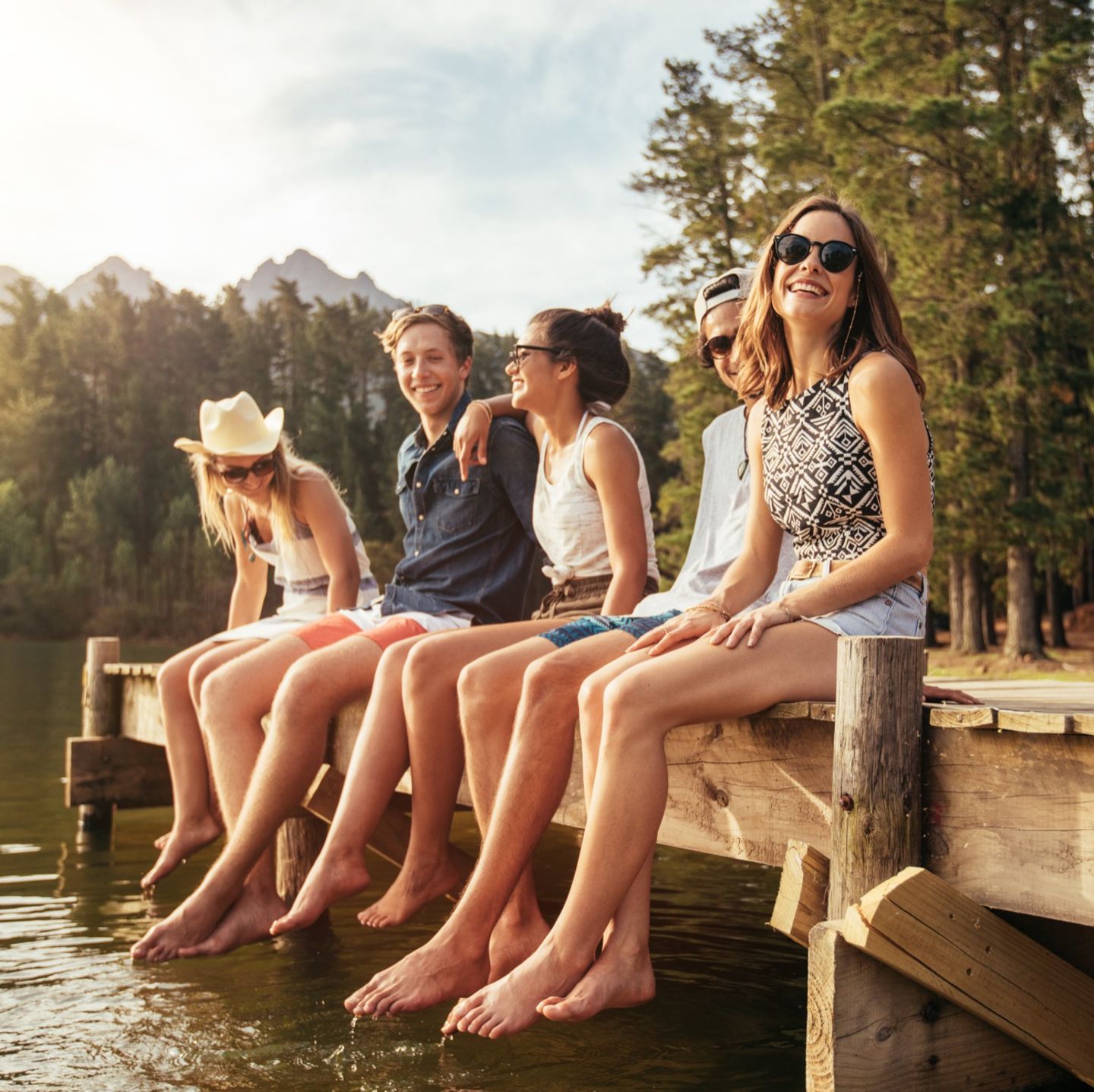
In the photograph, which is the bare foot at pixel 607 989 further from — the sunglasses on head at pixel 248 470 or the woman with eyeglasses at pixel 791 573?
the sunglasses on head at pixel 248 470

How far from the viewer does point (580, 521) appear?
426cm

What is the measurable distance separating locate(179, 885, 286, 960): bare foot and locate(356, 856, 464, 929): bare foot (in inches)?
17.3

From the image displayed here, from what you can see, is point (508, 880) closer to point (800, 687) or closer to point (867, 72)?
point (800, 687)

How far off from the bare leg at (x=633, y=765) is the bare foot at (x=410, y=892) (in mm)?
941

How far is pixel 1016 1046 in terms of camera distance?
9.46ft

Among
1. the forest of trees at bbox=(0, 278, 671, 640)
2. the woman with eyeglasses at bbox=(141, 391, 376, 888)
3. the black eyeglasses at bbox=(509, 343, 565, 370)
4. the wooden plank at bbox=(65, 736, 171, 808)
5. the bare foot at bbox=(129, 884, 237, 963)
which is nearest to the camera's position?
the bare foot at bbox=(129, 884, 237, 963)

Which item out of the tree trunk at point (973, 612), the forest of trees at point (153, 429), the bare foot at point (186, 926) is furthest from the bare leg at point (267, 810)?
the forest of trees at point (153, 429)

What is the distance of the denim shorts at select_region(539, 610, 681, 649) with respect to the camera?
3511 mm

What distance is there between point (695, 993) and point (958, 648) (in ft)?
61.3

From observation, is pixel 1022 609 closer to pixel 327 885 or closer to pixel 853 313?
pixel 853 313

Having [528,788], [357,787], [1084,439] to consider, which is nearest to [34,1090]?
[357,787]

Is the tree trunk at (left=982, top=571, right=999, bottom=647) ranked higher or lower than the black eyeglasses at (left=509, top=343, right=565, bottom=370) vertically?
lower

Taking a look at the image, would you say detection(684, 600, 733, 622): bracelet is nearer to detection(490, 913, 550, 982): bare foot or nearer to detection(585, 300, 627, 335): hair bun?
detection(490, 913, 550, 982): bare foot

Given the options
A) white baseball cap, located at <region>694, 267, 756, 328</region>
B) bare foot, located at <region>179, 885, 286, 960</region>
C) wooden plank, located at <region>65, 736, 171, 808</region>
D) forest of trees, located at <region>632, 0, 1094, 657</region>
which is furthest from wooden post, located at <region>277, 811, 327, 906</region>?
forest of trees, located at <region>632, 0, 1094, 657</region>
